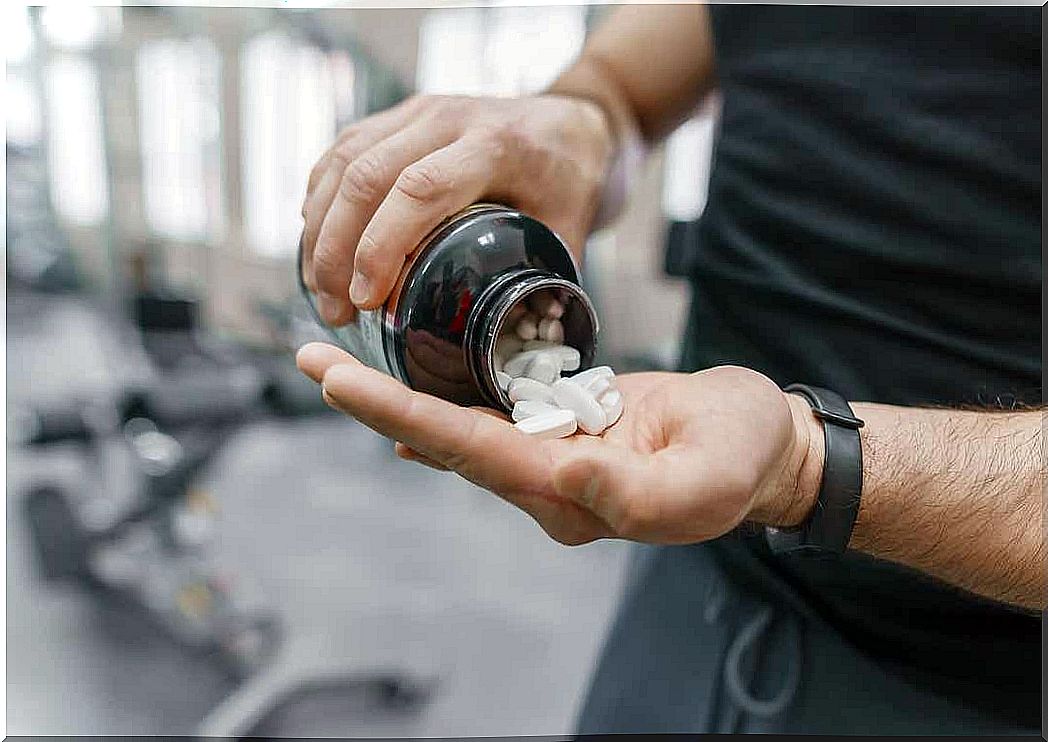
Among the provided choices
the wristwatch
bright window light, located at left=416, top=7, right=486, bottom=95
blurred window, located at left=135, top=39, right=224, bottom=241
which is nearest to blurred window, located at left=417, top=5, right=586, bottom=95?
bright window light, located at left=416, top=7, right=486, bottom=95

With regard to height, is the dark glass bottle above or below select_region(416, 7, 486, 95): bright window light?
below

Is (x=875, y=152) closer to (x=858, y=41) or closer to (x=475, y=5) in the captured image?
(x=858, y=41)

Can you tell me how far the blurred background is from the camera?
1.17 m

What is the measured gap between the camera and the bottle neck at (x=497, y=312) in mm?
356

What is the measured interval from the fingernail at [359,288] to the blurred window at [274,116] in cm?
33

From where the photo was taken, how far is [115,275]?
2.28m

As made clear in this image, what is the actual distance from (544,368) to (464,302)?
→ 51mm

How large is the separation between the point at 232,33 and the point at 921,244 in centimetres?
151

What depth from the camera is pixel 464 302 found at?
369mm

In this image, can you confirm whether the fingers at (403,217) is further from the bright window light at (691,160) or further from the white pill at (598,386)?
the bright window light at (691,160)

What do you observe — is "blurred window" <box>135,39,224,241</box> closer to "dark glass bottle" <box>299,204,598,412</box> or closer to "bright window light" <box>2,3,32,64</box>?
"bright window light" <box>2,3,32,64</box>

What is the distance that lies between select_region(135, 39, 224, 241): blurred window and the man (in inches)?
53.5

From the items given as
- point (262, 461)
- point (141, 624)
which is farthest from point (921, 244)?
point (262, 461)

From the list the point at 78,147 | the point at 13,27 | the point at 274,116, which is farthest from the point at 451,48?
the point at 78,147
